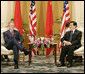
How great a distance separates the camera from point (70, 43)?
639 centimetres

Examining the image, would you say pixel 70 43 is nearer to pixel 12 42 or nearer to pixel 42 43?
pixel 42 43

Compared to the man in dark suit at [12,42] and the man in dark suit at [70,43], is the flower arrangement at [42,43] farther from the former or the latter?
the man in dark suit at [70,43]

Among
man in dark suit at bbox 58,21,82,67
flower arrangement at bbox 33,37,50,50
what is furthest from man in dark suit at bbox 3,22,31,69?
man in dark suit at bbox 58,21,82,67

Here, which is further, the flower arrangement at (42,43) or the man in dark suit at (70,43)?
the flower arrangement at (42,43)

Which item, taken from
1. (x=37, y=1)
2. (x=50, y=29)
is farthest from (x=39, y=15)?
(x=50, y=29)

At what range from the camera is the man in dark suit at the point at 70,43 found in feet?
20.4

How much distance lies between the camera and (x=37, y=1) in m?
9.62

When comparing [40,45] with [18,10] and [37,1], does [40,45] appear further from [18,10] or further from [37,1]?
[37,1]

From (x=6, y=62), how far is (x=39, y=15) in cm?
339

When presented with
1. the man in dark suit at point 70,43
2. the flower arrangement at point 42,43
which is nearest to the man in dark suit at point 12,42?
the flower arrangement at point 42,43

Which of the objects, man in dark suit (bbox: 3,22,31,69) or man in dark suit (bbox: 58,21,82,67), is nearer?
man in dark suit (bbox: 3,22,31,69)

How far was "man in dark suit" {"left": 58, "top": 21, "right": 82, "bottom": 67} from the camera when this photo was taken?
6207 millimetres

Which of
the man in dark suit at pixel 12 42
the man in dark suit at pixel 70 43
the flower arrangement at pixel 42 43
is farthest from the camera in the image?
the flower arrangement at pixel 42 43

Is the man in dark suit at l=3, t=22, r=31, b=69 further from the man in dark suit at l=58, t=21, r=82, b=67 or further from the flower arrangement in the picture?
Answer: the man in dark suit at l=58, t=21, r=82, b=67
